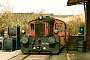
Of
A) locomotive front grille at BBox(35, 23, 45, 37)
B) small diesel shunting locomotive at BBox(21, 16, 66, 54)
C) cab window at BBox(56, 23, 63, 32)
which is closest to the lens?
small diesel shunting locomotive at BBox(21, 16, 66, 54)

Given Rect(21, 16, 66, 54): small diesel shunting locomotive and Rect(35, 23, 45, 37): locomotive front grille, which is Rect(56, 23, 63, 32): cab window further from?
Rect(35, 23, 45, 37): locomotive front grille

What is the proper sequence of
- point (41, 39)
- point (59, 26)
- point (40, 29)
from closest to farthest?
point (41, 39) < point (40, 29) < point (59, 26)

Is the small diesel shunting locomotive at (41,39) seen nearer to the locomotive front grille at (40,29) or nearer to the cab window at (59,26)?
the locomotive front grille at (40,29)

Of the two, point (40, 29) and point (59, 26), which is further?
point (59, 26)

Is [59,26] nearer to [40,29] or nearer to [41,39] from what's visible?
[40,29]

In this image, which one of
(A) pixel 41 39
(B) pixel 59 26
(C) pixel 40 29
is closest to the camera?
(A) pixel 41 39

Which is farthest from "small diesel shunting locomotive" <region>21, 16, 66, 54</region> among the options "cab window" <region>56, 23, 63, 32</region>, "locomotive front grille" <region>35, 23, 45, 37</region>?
"cab window" <region>56, 23, 63, 32</region>

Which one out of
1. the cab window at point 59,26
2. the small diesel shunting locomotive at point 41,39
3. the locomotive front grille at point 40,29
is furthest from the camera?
the cab window at point 59,26

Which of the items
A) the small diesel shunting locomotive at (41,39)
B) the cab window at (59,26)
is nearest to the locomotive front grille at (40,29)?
the small diesel shunting locomotive at (41,39)

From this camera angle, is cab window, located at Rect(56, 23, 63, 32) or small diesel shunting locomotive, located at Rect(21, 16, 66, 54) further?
cab window, located at Rect(56, 23, 63, 32)

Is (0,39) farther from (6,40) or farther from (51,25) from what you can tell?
(51,25)

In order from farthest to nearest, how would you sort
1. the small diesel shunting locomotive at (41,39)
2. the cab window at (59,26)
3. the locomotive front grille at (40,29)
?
1. the cab window at (59,26)
2. the locomotive front grille at (40,29)
3. the small diesel shunting locomotive at (41,39)

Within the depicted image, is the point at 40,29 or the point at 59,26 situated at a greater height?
the point at 59,26

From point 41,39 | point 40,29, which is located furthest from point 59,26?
point 41,39
